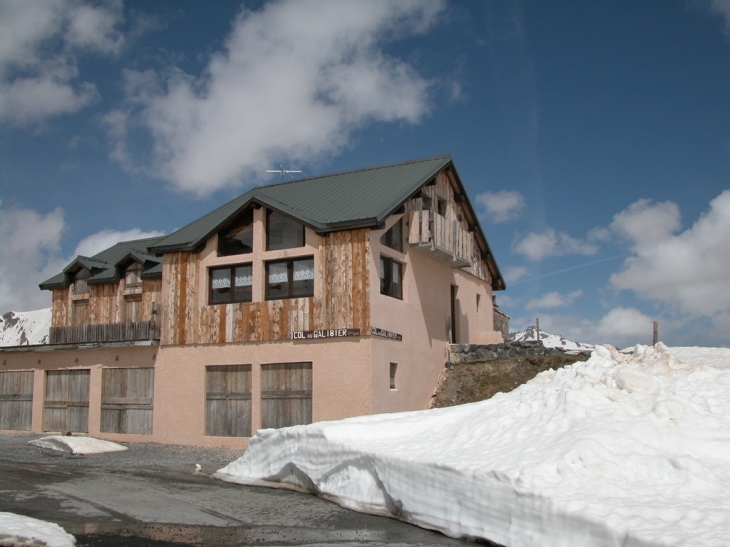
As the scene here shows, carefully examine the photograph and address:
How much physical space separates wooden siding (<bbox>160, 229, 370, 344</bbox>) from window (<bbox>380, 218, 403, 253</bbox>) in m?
1.76

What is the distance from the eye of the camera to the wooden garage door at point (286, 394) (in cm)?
1942

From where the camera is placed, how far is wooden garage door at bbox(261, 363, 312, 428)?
19.4 m

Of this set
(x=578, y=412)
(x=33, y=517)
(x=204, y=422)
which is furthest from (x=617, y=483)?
(x=204, y=422)

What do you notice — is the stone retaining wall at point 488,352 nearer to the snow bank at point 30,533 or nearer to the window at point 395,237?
the window at point 395,237

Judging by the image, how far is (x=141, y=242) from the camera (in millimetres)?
29797

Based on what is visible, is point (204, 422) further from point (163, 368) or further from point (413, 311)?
point (413, 311)

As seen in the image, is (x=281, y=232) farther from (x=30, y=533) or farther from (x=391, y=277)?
(x=30, y=533)

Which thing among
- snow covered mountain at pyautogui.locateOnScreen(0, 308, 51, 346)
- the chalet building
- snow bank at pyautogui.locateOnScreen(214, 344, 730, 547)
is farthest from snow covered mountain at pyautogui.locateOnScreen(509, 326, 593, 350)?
snow covered mountain at pyautogui.locateOnScreen(0, 308, 51, 346)

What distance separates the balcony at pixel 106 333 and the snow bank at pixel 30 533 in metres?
13.6

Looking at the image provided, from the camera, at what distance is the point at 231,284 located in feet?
70.3

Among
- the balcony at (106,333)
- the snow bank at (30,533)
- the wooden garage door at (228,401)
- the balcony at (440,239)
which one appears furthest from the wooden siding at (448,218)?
the snow bank at (30,533)

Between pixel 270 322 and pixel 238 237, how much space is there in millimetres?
3293

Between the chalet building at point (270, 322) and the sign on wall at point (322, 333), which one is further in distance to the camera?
the chalet building at point (270, 322)

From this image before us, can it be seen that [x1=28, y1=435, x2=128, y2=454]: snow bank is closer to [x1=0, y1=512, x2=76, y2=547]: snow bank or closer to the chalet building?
the chalet building
